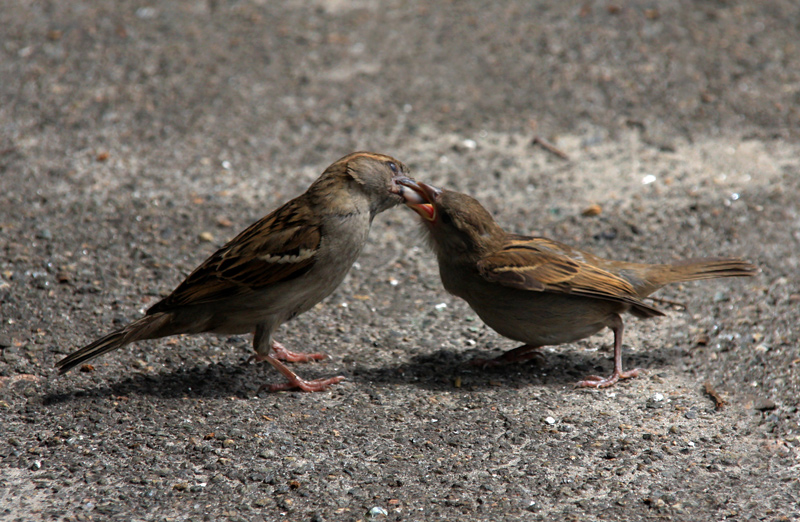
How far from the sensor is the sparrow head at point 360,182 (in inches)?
189

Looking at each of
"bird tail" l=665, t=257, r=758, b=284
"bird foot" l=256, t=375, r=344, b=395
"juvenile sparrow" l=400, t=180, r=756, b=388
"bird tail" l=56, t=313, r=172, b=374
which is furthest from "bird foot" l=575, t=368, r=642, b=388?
"bird tail" l=56, t=313, r=172, b=374

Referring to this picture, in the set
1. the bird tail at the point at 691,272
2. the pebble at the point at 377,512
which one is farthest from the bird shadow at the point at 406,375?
the pebble at the point at 377,512

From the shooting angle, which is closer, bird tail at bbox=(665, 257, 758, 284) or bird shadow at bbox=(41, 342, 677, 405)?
bird shadow at bbox=(41, 342, 677, 405)

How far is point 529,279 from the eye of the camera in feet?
15.9

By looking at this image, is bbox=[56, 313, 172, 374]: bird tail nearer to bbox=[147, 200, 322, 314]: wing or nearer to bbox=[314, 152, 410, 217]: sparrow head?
bbox=[147, 200, 322, 314]: wing

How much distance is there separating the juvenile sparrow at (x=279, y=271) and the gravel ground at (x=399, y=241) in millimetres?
385

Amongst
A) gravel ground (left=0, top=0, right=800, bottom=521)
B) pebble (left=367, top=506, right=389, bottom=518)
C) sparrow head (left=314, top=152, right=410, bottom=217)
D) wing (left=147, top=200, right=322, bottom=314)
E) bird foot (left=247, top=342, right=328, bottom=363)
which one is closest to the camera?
pebble (left=367, top=506, right=389, bottom=518)

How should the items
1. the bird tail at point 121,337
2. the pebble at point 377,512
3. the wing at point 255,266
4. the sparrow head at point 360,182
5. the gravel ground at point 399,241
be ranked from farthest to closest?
the sparrow head at point 360,182
the wing at point 255,266
the bird tail at point 121,337
the gravel ground at point 399,241
the pebble at point 377,512

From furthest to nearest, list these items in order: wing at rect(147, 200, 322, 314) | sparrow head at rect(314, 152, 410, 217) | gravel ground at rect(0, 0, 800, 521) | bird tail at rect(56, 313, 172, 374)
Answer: sparrow head at rect(314, 152, 410, 217)
wing at rect(147, 200, 322, 314)
bird tail at rect(56, 313, 172, 374)
gravel ground at rect(0, 0, 800, 521)

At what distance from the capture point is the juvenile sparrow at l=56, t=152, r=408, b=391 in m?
4.66

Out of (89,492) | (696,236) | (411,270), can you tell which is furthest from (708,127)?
(89,492)

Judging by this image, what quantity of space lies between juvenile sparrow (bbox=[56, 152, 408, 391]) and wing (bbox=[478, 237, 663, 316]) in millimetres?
835

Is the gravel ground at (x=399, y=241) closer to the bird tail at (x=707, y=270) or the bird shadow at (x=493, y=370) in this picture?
the bird shadow at (x=493, y=370)

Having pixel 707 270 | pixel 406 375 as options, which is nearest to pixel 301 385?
pixel 406 375
